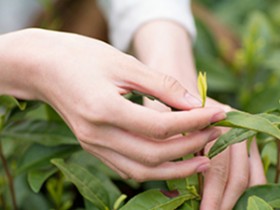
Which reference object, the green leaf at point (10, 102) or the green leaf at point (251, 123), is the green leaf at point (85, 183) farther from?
the green leaf at point (251, 123)

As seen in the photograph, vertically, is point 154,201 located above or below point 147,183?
above

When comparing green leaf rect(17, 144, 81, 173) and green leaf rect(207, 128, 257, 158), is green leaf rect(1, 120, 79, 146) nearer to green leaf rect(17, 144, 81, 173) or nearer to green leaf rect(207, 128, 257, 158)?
green leaf rect(17, 144, 81, 173)

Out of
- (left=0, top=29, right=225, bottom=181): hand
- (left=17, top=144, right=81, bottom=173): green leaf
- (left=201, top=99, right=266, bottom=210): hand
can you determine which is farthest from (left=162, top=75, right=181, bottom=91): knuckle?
(left=17, top=144, right=81, bottom=173): green leaf

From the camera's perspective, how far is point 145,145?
0.57 m

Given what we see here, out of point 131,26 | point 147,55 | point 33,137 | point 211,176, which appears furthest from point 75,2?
point 211,176

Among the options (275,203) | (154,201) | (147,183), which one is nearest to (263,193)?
(275,203)

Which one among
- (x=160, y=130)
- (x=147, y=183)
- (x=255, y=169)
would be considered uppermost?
(x=160, y=130)

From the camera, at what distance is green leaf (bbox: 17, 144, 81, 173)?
0.77 meters

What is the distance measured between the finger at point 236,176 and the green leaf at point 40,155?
212 mm

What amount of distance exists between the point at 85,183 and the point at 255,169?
7.8 inches

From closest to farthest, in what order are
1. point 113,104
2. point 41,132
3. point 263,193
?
point 113,104
point 263,193
point 41,132

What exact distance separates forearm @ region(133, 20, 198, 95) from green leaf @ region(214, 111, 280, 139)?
21cm

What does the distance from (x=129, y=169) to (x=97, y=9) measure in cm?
132

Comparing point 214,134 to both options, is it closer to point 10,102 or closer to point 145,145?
point 145,145
